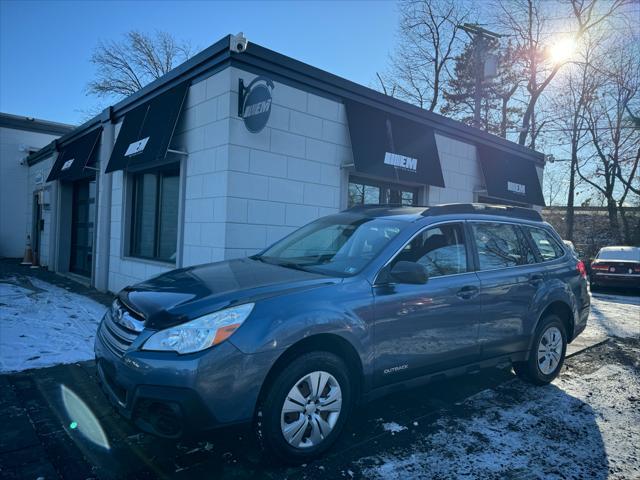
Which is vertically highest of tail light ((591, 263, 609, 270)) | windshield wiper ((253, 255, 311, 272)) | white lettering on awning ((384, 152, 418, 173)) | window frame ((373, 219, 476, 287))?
white lettering on awning ((384, 152, 418, 173))

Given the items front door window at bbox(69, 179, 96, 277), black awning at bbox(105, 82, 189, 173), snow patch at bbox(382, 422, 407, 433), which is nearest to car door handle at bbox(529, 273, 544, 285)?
snow patch at bbox(382, 422, 407, 433)

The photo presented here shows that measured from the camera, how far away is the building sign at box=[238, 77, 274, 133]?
19.8ft

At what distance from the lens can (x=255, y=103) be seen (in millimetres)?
6051

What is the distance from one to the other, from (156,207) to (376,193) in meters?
4.37

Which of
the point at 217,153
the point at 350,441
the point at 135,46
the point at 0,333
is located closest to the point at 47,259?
the point at 0,333

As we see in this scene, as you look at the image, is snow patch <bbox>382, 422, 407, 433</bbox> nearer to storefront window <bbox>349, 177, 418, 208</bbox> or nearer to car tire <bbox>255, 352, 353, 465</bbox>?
car tire <bbox>255, 352, 353, 465</bbox>

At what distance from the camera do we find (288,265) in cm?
358

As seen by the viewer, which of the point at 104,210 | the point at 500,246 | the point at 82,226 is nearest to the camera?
the point at 500,246

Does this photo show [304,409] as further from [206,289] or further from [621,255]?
[621,255]

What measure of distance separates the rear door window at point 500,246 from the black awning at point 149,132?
16.0 ft

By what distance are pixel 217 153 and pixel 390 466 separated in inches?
189

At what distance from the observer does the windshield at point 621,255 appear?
45.1ft

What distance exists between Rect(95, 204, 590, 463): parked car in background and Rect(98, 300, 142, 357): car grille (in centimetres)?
2

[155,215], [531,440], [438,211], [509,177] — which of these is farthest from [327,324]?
[509,177]
